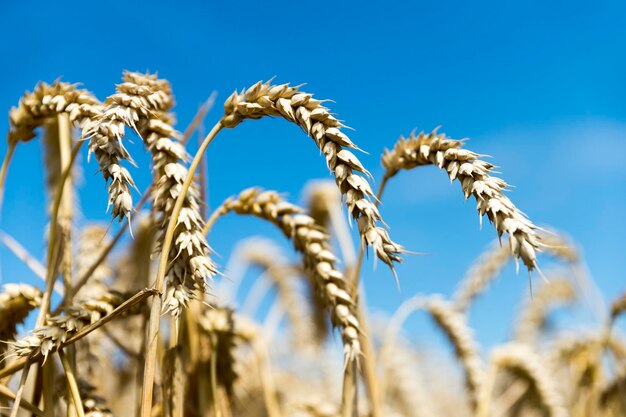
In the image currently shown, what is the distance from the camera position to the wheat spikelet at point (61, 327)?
4.39 feet

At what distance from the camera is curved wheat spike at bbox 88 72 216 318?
1.26m

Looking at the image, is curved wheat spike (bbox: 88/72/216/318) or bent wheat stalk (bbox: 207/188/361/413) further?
bent wheat stalk (bbox: 207/188/361/413)

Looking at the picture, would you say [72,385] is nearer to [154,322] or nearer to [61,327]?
[61,327]

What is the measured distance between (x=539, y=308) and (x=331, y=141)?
4162mm

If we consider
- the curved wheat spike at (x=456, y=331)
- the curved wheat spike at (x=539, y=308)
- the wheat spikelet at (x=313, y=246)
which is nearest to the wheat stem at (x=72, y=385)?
the wheat spikelet at (x=313, y=246)

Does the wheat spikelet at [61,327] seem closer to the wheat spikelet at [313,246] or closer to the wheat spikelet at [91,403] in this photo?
the wheat spikelet at [91,403]

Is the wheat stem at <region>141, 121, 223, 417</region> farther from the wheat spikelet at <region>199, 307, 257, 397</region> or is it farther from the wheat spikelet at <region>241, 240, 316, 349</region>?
the wheat spikelet at <region>241, 240, 316, 349</region>

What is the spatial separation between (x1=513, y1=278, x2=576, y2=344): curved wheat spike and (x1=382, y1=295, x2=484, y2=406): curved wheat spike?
215cm

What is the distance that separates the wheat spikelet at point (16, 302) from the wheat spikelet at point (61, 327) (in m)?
0.17

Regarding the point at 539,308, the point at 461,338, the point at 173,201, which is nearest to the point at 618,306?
the point at 461,338

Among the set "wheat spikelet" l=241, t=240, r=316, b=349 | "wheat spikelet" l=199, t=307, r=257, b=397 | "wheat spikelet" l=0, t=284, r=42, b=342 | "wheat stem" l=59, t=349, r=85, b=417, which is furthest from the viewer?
"wheat spikelet" l=241, t=240, r=316, b=349

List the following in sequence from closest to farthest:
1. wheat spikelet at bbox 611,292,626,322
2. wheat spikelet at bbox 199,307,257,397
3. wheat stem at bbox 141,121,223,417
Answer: wheat stem at bbox 141,121,223,417, wheat spikelet at bbox 199,307,257,397, wheat spikelet at bbox 611,292,626,322

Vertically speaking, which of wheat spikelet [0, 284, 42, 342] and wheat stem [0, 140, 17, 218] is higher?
wheat stem [0, 140, 17, 218]

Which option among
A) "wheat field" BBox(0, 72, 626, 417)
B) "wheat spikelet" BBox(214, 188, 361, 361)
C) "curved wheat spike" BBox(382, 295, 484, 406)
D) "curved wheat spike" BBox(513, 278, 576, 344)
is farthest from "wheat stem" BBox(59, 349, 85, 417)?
"curved wheat spike" BBox(513, 278, 576, 344)
